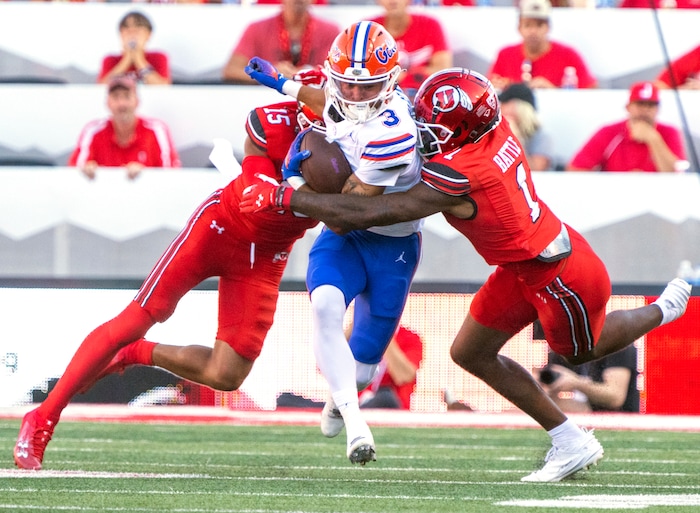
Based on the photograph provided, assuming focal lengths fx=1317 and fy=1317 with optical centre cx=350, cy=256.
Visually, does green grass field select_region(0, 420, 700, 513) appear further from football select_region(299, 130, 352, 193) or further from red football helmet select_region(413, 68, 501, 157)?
red football helmet select_region(413, 68, 501, 157)

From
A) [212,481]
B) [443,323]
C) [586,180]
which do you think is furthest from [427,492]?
[586,180]

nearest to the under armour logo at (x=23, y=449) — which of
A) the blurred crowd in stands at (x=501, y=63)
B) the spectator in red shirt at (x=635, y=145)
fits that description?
the blurred crowd in stands at (x=501, y=63)

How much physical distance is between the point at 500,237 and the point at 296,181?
26.1 inches

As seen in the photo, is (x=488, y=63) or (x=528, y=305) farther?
(x=488, y=63)

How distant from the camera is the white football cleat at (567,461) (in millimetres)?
4371

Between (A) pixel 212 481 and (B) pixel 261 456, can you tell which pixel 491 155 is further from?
(B) pixel 261 456

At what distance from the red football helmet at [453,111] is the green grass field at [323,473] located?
1082 mm

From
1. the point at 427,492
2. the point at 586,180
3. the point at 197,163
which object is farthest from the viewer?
the point at 197,163

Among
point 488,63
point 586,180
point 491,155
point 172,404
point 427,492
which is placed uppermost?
point 488,63

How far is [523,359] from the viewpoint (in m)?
6.74

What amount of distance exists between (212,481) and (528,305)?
1183mm

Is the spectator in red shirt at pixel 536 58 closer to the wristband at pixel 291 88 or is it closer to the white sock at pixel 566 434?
the wristband at pixel 291 88

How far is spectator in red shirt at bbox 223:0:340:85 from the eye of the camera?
315 inches

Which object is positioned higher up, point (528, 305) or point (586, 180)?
point (586, 180)
